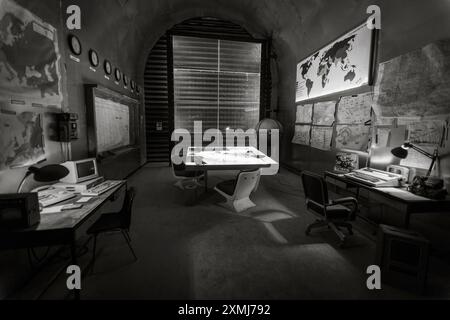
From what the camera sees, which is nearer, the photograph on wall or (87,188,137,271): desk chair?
(87,188,137,271): desk chair

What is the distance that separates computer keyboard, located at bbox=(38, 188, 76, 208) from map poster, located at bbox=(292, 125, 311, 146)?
16.5 ft

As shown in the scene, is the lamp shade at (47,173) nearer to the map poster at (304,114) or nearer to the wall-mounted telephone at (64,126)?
the wall-mounted telephone at (64,126)

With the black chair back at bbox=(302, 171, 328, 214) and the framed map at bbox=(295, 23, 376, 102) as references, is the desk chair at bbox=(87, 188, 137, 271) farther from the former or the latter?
the framed map at bbox=(295, 23, 376, 102)

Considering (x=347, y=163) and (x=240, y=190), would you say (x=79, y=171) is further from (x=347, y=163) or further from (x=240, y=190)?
(x=347, y=163)

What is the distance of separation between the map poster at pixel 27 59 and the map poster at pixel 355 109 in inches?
174

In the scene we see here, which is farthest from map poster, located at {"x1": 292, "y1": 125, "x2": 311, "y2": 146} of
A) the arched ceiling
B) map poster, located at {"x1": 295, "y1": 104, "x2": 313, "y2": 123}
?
the arched ceiling

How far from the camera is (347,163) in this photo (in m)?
3.66

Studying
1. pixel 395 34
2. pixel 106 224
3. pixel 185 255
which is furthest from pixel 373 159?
pixel 106 224

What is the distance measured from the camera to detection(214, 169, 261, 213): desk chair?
360cm

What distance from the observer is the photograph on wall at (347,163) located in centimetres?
357

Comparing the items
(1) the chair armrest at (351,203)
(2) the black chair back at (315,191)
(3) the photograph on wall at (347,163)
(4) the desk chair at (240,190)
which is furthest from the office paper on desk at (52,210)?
(3) the photograph on wall at (347,163)

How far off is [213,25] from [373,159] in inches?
249

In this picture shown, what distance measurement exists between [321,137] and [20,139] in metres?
5.03
